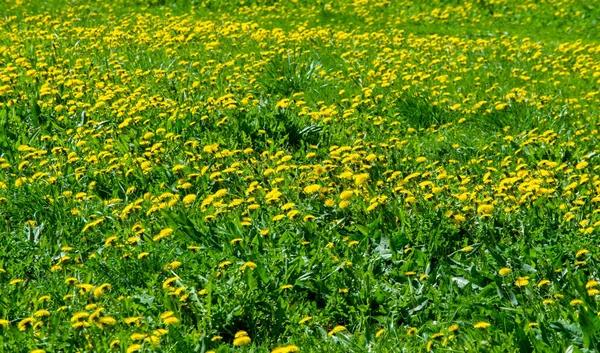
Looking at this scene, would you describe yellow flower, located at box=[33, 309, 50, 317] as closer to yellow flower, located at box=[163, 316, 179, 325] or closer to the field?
the field

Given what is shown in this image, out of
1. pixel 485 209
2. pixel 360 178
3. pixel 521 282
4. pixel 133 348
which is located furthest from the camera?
pixel 360 178

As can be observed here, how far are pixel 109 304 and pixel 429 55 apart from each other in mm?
5913

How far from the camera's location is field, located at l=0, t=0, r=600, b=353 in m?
3.48

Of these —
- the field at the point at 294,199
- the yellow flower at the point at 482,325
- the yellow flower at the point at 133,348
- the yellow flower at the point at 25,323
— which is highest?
the yellow flower at the point at 133,348

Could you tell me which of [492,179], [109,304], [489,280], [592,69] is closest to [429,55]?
[592,69]

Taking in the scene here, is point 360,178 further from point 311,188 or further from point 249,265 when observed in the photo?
point 249,265

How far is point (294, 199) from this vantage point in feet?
15.8

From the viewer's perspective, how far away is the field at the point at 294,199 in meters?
3.48

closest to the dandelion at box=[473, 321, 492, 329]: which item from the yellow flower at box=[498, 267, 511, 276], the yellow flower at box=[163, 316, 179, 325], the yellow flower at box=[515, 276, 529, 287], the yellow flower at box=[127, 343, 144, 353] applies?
the yellow flower at box=[515, 276, 529, 287]

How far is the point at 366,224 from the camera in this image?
439 cm

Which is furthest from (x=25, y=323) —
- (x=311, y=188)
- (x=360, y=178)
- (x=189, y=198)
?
(x=360, y=178)

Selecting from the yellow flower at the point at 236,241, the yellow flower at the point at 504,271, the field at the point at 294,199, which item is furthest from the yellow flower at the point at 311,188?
the yellow flower at the point at 504,271

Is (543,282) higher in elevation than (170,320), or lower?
lower

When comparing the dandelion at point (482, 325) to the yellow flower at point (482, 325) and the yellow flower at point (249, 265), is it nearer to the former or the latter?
the yellow flower at point (482, 325)
